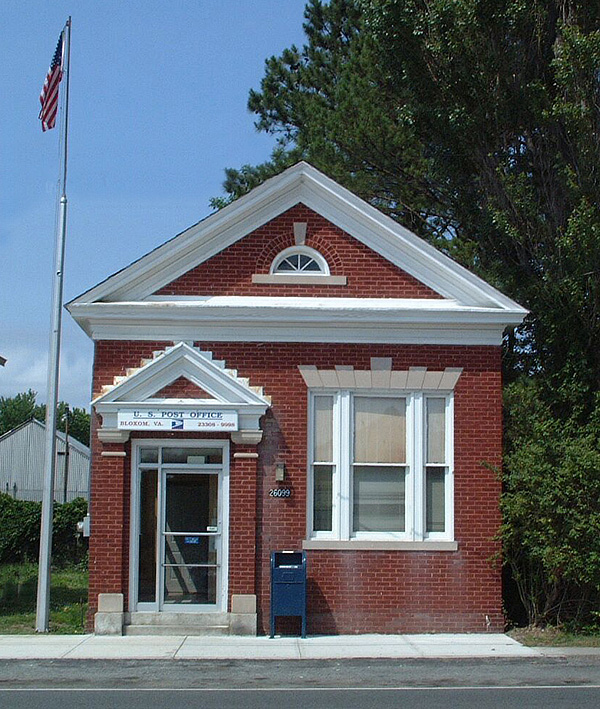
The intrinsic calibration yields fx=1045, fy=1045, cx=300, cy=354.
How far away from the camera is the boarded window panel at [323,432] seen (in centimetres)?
1542

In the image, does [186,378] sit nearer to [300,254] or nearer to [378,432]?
[300,254]

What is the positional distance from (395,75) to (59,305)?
8.99m

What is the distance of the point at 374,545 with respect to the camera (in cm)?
1519

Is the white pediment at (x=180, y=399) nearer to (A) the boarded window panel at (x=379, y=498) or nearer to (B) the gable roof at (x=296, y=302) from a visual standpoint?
(B) the gable roof at (x=296, y=302)

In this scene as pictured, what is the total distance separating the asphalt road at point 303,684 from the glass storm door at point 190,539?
7.38ft

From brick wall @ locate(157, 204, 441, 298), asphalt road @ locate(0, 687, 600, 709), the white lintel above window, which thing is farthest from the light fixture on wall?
asphalt road @ locate(0, 687, 600, 709)

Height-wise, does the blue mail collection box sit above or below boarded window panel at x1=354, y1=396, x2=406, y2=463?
below

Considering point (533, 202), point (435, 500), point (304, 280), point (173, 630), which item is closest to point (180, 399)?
point (304, 280)

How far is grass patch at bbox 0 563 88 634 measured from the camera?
15.7 metres

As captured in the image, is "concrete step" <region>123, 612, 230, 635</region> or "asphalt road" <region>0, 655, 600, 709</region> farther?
"concrete step" <region>123, 612, 230, 635</region>

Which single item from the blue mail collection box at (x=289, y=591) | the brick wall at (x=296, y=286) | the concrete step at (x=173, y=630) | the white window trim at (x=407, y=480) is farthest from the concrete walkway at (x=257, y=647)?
the brick wall at (x=296, y=286)

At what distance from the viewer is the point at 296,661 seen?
1300 centimetres

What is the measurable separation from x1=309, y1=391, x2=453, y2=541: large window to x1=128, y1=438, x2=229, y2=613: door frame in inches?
51.2

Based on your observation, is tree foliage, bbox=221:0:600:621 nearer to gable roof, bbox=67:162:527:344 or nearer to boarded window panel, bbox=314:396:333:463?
gable roof, bbox=67:162:527:344
